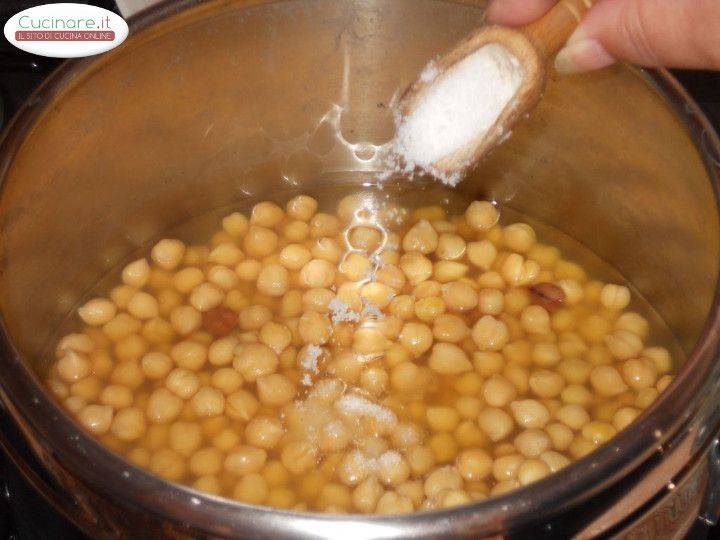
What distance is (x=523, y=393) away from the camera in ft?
4.28

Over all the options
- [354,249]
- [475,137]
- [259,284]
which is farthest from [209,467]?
[475,137]

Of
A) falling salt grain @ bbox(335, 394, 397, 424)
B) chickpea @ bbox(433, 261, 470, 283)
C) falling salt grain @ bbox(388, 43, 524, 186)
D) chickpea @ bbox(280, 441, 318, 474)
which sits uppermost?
falling salt grain @ bbox(388, 43, 524, 186)

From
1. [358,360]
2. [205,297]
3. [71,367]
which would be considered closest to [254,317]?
[205,297]

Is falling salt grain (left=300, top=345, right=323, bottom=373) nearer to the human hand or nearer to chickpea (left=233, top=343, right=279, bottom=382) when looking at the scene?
chickpea (left=233, top=343, right=279, bottom=382)

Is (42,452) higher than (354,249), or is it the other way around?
(42,452)

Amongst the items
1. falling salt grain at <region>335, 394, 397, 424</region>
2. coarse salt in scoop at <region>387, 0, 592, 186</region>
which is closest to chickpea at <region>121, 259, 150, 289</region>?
falling salt grain at <region>335, 394, 397, 424</region>

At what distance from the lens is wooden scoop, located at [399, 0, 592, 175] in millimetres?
1063

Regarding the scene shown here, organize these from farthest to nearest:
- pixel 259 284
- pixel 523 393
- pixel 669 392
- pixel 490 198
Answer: pixel 490 198, pixel 259 284, pixel 523 393, pixel 669 392

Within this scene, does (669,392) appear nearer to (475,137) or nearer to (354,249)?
(475,137)

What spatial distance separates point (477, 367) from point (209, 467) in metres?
0.45

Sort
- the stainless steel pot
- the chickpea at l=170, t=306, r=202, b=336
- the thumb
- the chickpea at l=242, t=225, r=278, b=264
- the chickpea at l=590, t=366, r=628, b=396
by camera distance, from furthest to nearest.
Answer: the chickpea at l=242, t=225, r=278, b=264
the chickpea at l=170, t=306, r=202, b=336
the chickpea at l=590, t=366, r=628, b=396
the thumb
the stainless steel pot

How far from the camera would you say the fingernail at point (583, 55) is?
3.49 ft

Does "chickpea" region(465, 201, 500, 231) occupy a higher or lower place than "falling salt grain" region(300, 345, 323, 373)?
higher

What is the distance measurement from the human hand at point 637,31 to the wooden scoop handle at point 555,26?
0.4 inches
